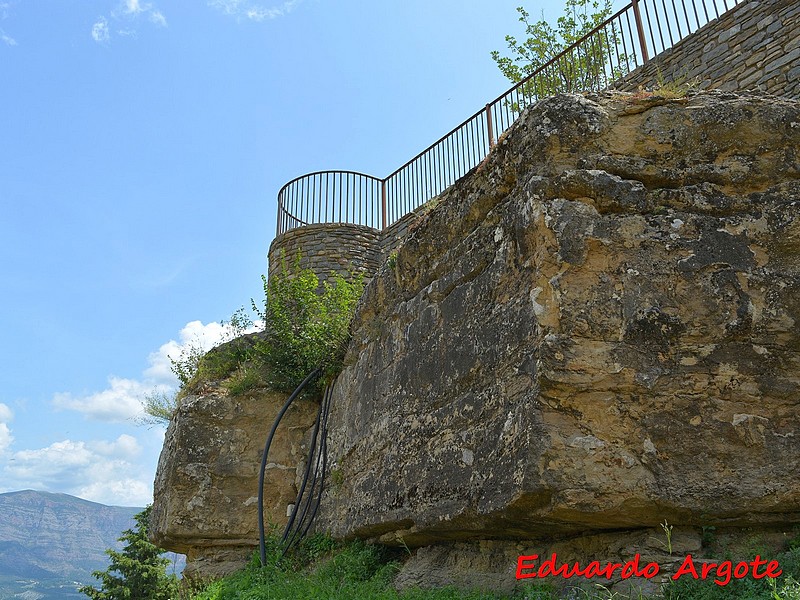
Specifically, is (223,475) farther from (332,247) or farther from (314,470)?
(332,247)

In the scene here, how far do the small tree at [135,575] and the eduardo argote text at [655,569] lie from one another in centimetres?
1804

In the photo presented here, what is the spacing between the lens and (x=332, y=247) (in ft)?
53.4

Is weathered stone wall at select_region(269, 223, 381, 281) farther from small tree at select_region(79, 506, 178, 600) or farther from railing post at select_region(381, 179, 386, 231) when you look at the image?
small tree at select_region(79, 506, 178, 600)

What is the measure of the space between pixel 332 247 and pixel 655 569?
43.1 ft

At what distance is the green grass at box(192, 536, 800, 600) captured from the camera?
3.40 m

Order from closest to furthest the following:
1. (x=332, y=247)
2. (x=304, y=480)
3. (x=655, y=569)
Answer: (x=655, y=569) → (x=304, y=480) → (x=332, y=247)

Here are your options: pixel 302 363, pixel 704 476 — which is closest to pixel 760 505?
pixel 704 476

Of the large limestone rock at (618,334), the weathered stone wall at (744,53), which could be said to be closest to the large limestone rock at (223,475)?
the large limestone rock at (618,334)

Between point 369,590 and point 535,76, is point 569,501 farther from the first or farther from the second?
point 535,76

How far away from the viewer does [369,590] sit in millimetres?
5141

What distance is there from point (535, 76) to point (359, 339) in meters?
8.25

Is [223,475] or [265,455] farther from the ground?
[265,455]

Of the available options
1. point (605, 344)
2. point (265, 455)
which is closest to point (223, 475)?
→ point (265, 455)

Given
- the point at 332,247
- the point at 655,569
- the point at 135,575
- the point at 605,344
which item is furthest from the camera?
the point at 135,575
